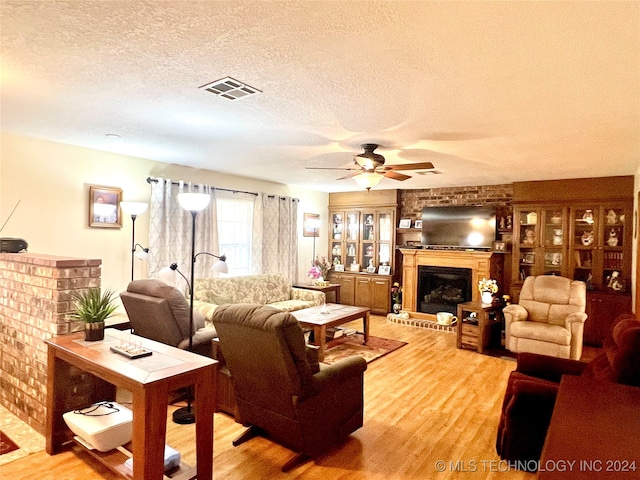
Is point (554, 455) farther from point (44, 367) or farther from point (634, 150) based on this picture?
point (634, 150)

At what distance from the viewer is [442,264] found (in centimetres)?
677

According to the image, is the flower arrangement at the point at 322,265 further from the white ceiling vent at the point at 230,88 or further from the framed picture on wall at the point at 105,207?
the white ceiling vent at the point at 230,88

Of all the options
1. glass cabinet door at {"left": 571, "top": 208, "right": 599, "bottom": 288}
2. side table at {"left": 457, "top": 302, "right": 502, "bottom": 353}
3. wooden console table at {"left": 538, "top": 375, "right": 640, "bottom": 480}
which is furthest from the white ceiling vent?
glass cabinet door at {"left": 571, "top": 208, "right": 599, "bottom": 288}

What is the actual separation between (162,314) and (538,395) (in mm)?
2910

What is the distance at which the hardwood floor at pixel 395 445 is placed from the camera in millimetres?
2441

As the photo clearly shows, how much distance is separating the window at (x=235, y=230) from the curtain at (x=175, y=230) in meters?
0.32

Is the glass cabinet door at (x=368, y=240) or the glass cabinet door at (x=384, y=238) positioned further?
the glass cabinet door at (x=368, y=240)

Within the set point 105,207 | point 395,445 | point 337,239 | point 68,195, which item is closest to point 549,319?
point 395,445

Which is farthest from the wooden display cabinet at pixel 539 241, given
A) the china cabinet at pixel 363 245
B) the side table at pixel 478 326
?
the china cabinet at pixel 363 245

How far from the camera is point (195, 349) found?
3.46m

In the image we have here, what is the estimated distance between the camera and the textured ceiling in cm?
169

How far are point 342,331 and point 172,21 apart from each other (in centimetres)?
443

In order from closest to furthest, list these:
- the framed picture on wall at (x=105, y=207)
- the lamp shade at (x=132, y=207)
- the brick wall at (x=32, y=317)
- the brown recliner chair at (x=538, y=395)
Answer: the brown recliner chair at (x=538, y=395) < the brick wall at (x=32, y=317) < the lamp shade at (x=132, y=207) < the framed picture on wall at (x=105, y=207)

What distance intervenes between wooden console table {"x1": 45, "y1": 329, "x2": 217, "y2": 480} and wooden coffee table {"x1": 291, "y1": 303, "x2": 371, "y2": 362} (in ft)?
7.54
